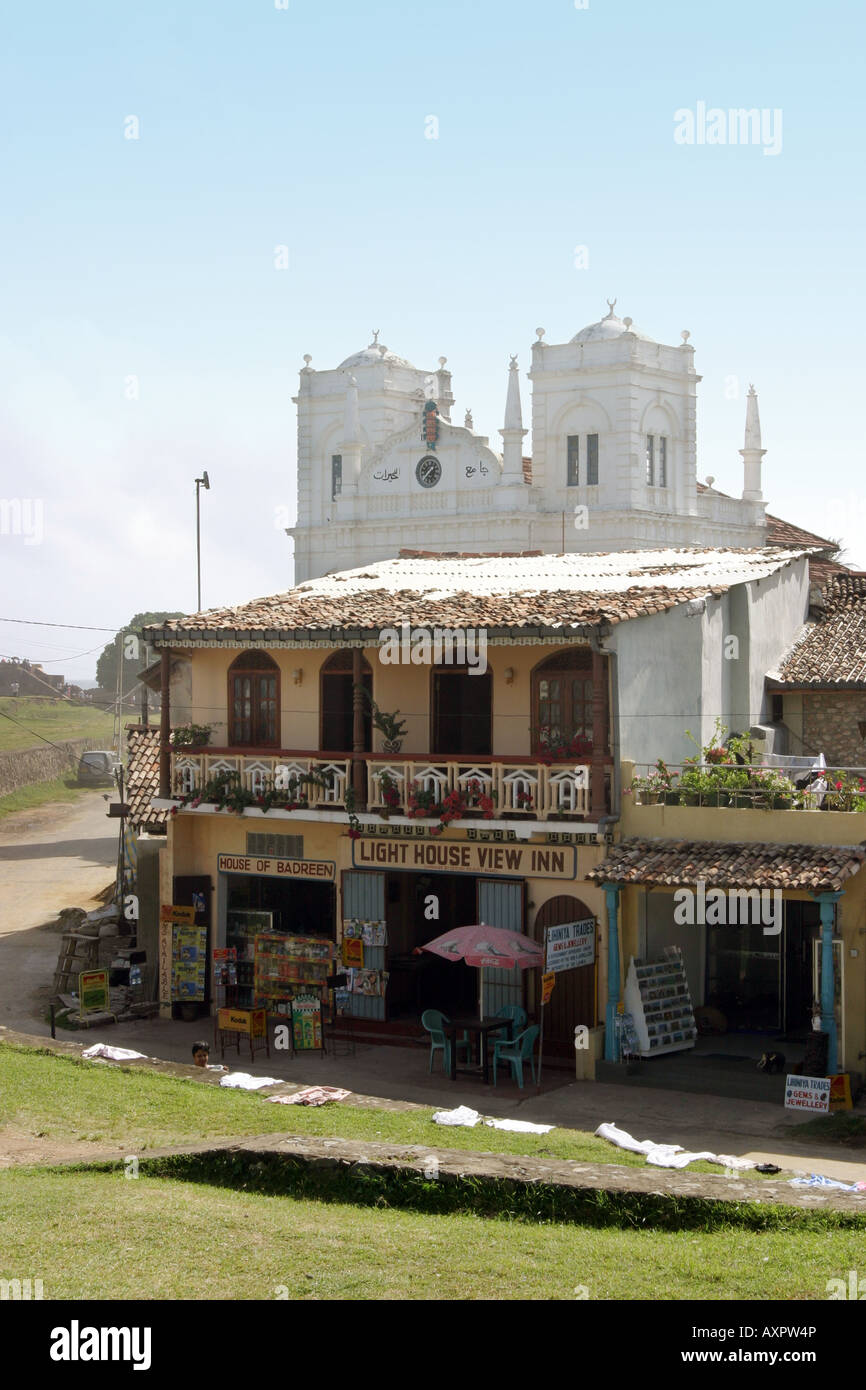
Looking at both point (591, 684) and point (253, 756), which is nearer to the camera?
point (591, 684)

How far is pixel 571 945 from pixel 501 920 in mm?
1434

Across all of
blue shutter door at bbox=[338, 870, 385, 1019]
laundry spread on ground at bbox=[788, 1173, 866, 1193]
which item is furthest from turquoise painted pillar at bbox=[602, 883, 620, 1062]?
laundry spread on ground at bbox=[788, 1173, 866, 1193]

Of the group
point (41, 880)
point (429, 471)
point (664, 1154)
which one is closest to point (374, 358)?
point (429, 471)

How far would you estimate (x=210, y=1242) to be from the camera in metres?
10.0

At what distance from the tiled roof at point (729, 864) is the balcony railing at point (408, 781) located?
3.15ft

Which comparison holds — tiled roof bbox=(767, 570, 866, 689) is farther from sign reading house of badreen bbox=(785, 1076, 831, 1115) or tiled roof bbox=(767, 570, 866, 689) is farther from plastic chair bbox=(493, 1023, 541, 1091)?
plastic chair bbox=(493, 1023, 541, 1091)

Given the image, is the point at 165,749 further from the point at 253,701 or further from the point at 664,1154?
the point at 664,1154

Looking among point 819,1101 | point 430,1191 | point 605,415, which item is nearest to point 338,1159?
point 430,1191

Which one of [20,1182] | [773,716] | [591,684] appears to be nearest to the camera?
[20,1182]

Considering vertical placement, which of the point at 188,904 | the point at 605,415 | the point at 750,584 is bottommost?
the point at 188,904

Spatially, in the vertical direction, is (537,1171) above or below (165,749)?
below

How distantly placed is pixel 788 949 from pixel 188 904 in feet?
28.2

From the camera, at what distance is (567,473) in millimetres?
56156
